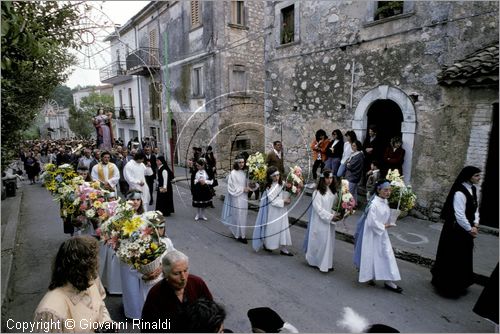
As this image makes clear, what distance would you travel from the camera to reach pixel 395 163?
28.3 ft

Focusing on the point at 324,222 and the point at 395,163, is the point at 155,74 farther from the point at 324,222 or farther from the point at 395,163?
the point at 324,222

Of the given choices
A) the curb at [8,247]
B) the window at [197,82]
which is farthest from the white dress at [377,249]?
the window at [197,82]

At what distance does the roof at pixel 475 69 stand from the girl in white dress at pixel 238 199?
16.7 ft

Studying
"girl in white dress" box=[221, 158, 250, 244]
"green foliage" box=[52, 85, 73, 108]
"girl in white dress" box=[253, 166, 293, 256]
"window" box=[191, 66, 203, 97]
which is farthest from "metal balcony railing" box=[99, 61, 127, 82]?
"green foliage" box=[52, 85, 73, 108]

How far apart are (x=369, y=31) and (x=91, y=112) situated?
33764 mm

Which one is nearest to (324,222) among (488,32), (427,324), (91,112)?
(427,324)

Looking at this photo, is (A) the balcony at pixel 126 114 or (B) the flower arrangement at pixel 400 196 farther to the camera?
(A) the balcony at pixel 126 114

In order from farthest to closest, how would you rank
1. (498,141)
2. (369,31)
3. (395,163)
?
(369,31) < (395,163) < (498,141)

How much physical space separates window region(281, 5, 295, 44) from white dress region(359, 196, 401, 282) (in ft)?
27.4

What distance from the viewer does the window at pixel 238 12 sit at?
16.2 meters

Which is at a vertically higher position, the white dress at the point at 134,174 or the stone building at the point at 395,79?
the stone building at the point at 395,79

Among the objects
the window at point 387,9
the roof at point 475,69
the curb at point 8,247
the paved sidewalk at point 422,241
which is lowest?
the curb at point 8,247

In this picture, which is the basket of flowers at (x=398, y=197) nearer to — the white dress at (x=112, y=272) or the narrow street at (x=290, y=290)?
the narrow street at (x=290, y=290)

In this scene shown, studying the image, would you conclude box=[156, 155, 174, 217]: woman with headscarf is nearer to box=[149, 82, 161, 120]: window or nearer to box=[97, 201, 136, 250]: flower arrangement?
box=[97, 201, 136, 250]: flower arrangement
